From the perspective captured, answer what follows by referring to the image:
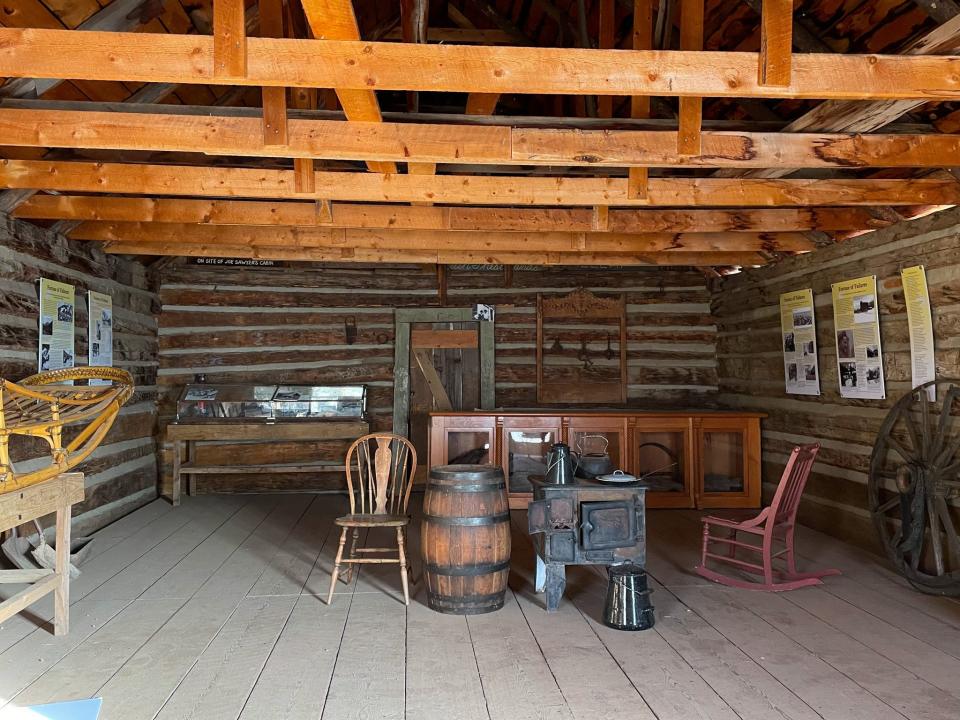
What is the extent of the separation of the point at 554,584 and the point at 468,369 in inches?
175

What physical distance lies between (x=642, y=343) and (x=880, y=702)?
5798 millimetres

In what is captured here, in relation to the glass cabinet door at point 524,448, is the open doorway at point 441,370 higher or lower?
higher

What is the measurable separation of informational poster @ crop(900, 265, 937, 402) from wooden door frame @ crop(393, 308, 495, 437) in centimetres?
452

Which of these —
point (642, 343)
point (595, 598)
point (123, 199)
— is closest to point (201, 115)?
point (123, 199)

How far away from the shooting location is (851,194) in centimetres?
464

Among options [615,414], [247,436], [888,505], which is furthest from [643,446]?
[247,436]

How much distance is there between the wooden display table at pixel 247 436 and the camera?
7.27 metres

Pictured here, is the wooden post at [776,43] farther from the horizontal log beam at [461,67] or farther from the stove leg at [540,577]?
the stove leg at [540,577]

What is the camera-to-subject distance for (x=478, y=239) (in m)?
6.23

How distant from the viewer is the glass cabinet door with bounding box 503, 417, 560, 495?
7129 mm

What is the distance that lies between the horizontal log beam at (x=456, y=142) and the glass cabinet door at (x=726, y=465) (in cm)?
365

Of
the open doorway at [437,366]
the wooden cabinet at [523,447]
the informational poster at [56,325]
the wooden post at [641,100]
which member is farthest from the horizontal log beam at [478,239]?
the open doorway at [437,366]

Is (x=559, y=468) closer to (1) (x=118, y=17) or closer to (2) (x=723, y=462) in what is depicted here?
(2) (x=723, y=462)

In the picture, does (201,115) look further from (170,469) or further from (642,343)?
(642,343)
